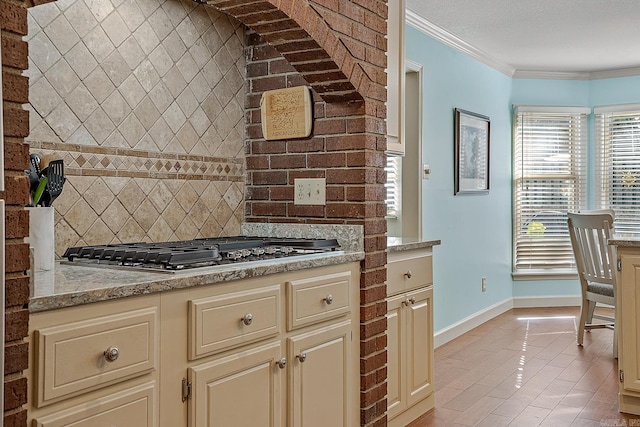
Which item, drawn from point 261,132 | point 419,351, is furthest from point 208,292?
point 419,351

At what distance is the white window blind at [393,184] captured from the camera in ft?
14.9

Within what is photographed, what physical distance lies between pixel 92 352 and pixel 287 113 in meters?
1.54

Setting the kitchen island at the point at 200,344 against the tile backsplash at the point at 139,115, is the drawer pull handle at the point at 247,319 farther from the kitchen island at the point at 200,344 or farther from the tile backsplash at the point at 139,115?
the tile backsplash at the point at 139,115

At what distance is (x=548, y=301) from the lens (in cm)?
640

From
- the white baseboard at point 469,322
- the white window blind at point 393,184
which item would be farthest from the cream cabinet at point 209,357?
the white baseboard at point 469,322

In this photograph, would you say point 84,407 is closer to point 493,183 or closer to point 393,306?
point 393,306

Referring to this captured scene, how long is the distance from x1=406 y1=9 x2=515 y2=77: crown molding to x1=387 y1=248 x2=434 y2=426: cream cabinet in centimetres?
190

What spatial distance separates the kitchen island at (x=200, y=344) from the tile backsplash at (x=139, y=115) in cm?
41

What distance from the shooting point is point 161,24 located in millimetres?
2480

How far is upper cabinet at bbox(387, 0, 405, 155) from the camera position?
2959mm

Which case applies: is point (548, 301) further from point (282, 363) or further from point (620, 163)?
point (282, 363)

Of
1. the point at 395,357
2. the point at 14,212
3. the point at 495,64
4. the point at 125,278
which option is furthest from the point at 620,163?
the point at 14,212

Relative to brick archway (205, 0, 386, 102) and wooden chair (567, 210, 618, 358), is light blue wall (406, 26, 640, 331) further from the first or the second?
brick archway (205, 0, 386, 102)

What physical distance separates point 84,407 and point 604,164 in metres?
6.00
